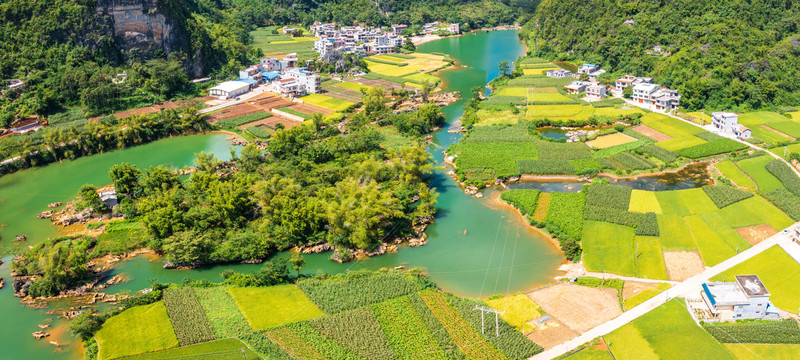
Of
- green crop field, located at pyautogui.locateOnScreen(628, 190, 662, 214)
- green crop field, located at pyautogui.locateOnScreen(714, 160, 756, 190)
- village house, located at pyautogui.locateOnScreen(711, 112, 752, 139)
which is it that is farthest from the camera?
village house, located at pyautogui.locateOnScreen(711, 112, 752, 139)

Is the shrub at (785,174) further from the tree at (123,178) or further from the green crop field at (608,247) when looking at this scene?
the tree at (123,178)

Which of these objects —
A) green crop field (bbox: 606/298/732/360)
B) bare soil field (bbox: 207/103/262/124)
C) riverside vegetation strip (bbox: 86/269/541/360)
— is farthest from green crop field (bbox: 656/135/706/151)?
bare soil field (bbox: 207/103/262/124)

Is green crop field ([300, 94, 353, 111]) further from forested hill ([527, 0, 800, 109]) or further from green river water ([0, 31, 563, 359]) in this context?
forested hill ([527, 0, 800, 109])

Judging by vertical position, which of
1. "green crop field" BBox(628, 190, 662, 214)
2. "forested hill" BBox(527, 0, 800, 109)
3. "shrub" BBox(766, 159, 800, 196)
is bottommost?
"green crop field" BBox(628, 190, 662, 214)

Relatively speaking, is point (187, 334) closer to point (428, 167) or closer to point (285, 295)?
point (285, 295)

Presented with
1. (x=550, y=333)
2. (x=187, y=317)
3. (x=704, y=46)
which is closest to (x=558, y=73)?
(x=704, y=46)

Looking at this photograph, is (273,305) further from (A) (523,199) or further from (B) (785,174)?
(B) (785,174)
